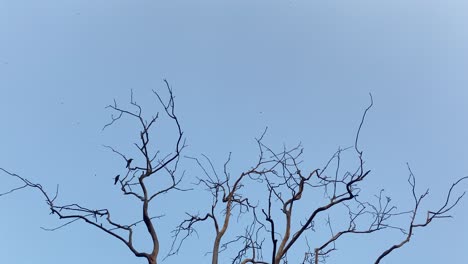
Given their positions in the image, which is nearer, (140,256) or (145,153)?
(140,256)

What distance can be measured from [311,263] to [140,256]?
5.08 feet

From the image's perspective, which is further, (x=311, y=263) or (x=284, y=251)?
(x=311, y=263)

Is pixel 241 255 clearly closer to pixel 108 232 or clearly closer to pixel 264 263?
pixel 264 263

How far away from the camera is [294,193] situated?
406cm

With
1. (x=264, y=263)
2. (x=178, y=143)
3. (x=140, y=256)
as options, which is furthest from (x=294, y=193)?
(x=140, y=256)

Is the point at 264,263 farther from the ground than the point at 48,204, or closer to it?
closer to it

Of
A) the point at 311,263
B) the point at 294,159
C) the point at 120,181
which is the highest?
the point at 294,159

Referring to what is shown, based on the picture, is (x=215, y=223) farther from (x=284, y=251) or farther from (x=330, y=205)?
(x=330, y=205)

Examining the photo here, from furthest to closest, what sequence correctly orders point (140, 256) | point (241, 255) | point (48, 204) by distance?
point (241, 255) < point (48, 204) < point (140, 256)

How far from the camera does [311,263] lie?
14.5ft

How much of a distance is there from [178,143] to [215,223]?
701 millimetres

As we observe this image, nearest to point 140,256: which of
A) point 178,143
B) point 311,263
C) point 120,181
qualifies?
point 120,181

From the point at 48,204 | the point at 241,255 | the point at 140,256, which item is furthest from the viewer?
the point at 241,255

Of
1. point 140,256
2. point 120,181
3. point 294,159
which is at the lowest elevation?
point 140,256
